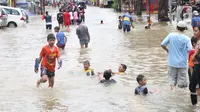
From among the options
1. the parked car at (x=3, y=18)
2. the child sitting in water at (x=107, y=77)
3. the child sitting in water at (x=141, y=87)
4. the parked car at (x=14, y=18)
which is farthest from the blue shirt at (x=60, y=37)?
the parked car at (x=14, y=18)

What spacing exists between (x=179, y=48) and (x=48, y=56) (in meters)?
2.89

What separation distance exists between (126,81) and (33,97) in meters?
2.71

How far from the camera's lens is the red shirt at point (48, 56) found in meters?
10.4

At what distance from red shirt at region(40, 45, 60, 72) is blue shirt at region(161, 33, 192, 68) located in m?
2.53

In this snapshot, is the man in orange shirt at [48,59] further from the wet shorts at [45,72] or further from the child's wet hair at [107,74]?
the child's wet hair at [107,74]

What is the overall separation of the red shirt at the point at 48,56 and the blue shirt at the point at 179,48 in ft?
8.29

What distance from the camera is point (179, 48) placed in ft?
30.0

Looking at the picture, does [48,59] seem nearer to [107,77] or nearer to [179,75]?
[107,77]

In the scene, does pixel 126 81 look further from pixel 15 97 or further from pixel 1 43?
pixel 1 43

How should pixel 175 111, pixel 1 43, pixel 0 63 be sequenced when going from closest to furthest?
pixel 175 111, pixel 0 63, pixel 1 43

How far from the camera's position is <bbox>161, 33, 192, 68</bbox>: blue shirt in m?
9.13

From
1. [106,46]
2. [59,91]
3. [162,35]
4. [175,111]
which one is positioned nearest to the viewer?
[175,111]

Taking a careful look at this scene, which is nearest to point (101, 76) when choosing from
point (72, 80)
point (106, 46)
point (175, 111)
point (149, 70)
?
point (72, 80)

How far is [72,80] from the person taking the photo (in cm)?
1232
